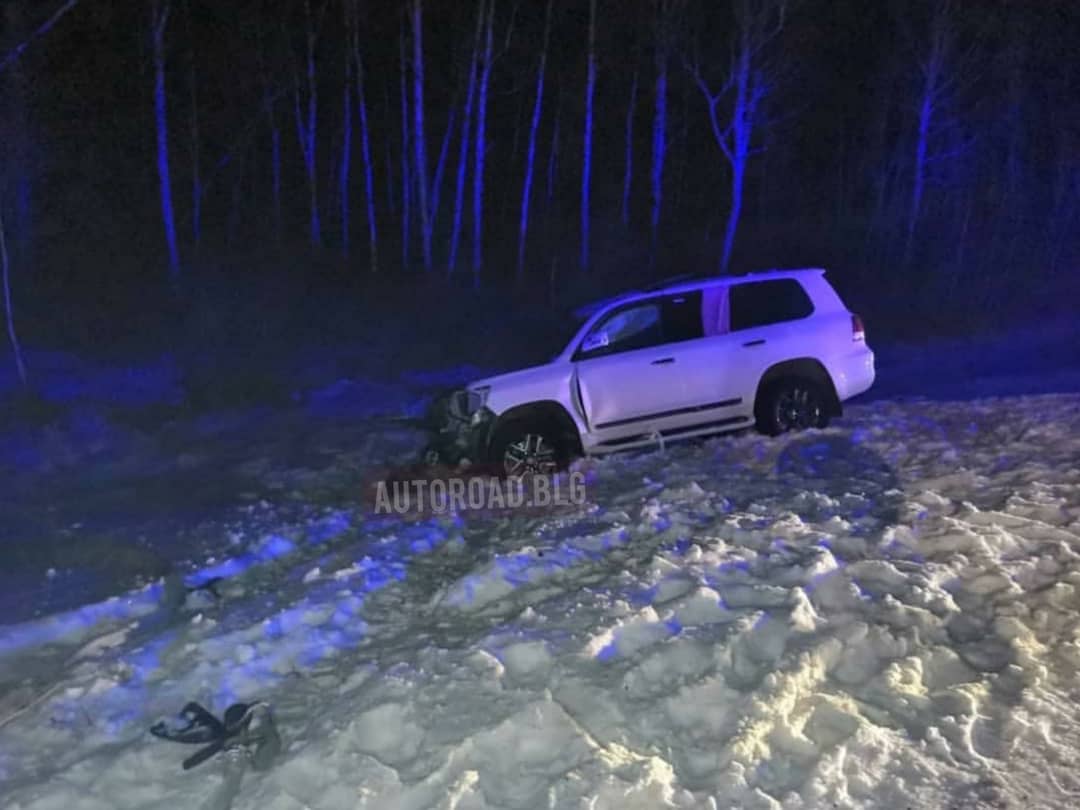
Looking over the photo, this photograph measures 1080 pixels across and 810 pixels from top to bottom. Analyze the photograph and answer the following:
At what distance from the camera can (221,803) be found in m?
3.63

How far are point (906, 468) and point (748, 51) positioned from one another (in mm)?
21636

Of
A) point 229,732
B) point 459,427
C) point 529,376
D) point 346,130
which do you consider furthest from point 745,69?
point 229,732

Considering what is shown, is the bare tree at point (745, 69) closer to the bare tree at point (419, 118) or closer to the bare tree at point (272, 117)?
the bare tree at point (419, 118)

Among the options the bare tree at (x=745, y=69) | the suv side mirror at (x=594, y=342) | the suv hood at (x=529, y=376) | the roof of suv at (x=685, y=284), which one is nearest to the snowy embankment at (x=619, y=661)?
the suv hood at (x=529, y=376)

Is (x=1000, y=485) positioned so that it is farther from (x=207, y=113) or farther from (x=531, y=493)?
(x=207, y=113)

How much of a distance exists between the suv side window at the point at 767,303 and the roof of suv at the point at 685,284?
0.07 m

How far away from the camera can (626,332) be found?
8.45 m

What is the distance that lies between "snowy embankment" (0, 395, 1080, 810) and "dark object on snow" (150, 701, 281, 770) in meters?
0.08

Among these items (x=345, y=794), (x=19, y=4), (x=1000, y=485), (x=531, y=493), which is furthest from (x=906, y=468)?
(x=19, y=4)

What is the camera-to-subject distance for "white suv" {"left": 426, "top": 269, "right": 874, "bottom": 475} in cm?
821

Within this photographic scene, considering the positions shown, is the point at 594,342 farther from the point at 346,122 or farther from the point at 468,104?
the point at 346,122

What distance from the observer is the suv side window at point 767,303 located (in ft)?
28.7

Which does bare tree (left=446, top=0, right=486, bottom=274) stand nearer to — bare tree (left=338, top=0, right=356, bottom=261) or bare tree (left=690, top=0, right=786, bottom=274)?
bare tree (left=338, top=0, right=356, bottom=261)

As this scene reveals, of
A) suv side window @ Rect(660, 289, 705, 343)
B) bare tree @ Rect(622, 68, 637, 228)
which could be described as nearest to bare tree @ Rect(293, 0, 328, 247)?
bare tree @ Rect(622, 68, 637, 228)
